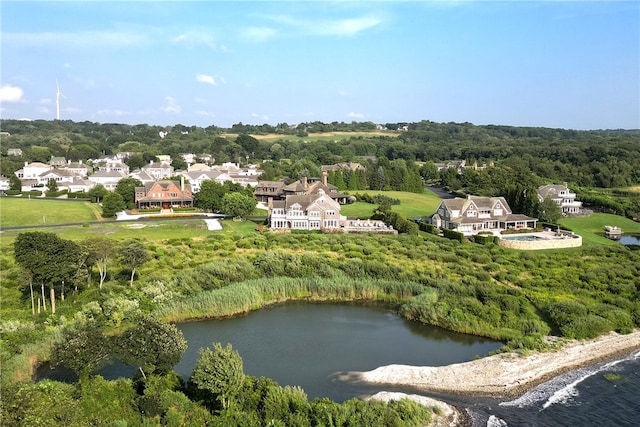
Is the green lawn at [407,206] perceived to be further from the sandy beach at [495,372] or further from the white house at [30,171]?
the white house at [30,171]

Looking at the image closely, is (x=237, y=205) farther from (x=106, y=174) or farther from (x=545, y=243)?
(x=106, y=174)

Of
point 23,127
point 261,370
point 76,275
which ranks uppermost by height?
point 23,127

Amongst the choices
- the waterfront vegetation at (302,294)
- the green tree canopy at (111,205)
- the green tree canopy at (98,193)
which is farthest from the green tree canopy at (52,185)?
the waterfront vegetation at (302,294)

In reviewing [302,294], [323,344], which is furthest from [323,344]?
[302,294]

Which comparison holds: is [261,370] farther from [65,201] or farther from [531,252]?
[65,201]

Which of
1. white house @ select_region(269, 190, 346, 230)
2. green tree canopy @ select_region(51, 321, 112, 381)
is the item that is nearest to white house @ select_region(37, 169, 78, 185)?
white house @ select_region(269, 190, 346, 230)

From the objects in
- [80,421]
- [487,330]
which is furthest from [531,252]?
[80,421]
